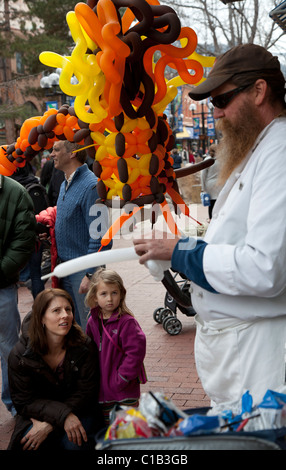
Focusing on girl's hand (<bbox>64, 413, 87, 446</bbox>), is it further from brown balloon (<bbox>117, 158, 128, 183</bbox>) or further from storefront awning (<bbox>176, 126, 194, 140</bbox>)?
storefront awning (<bbox>176, 126, 194, 140</bbox>)

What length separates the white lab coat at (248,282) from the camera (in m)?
1.77

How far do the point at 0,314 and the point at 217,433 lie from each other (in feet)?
10.4

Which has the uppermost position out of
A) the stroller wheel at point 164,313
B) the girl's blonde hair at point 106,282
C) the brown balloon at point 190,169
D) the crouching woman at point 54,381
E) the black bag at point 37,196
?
the brown balloon at point 190,169

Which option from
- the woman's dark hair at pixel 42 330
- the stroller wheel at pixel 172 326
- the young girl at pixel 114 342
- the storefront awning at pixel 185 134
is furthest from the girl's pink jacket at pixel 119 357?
the storefront awning at pixel 185 134

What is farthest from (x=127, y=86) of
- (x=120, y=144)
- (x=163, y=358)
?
(x=163, y=358)

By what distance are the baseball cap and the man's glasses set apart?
0.04m

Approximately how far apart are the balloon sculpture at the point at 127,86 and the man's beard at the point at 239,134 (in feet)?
2.15

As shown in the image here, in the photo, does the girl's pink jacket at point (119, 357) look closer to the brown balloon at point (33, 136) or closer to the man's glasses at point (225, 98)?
the brown balloon at point (33, 136)

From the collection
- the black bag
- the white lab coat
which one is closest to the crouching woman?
the white lab coat

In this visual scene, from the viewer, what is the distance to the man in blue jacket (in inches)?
171

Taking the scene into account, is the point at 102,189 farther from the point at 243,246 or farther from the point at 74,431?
the point at 74,431

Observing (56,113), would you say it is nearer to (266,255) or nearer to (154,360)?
(266,255)

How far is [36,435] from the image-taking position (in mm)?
3396

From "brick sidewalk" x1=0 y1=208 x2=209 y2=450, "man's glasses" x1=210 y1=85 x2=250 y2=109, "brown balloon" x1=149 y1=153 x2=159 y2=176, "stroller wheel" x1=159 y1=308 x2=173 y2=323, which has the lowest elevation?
"brick sidewalk" x1=0 y1=208 x2=209 y2=450
